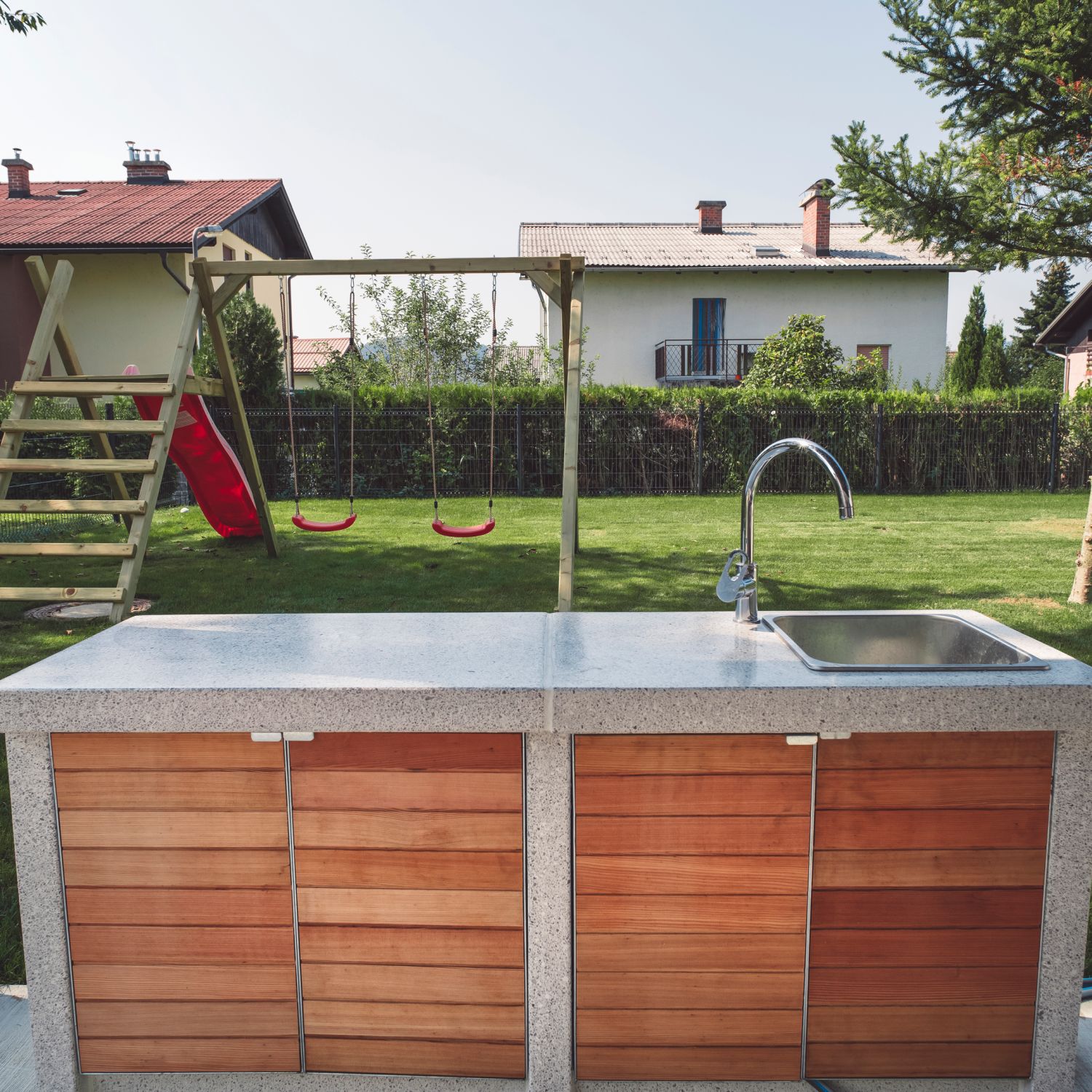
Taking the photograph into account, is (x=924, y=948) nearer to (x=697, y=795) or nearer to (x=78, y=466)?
(x=697, y=795)

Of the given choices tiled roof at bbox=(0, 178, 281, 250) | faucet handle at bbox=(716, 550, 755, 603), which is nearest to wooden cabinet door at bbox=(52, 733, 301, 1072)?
faucet handle at bbox=(716, 550, 755, 603)

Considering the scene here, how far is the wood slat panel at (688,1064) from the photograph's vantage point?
2.03 meters

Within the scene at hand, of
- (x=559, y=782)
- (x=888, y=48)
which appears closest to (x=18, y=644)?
(x=559, y=782)

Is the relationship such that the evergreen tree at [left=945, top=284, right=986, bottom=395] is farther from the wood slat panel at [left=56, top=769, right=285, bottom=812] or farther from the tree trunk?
the wood slat panel at [left=56, top=769, right=285, bottom=812]

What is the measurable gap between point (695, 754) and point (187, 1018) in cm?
129

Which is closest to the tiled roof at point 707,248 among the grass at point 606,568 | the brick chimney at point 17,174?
the brick chimney at point 17,174

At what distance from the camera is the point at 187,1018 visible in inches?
81.7

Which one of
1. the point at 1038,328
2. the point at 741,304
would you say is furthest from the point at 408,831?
the point at 1038,328

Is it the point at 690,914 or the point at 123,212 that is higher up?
the point at 123,212

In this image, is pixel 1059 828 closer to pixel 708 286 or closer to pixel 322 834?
pixel 322 834

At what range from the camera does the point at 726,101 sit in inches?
428

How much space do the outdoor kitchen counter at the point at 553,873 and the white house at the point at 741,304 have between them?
912 inches

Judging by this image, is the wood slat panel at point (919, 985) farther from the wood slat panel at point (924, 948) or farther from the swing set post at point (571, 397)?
the swing set post at point (571, 397)

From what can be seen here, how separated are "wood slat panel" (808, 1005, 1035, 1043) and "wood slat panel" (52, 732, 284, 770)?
1324 millimetres
